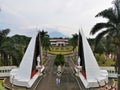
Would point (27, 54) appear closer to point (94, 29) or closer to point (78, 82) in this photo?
point (78, 82)

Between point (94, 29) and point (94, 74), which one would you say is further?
point (94, 74)

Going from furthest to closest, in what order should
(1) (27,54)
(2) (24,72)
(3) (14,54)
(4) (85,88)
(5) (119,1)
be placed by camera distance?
(3) (14,54), (1) (27,54), (2) (24,72), (4) (85,88), (5) (119,1)

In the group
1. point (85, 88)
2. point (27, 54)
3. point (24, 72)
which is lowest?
point (85, 88)

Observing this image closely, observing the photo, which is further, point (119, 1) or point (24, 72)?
point (24, 72)

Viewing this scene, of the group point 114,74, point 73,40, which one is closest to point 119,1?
point 114,74

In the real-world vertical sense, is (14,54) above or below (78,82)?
above

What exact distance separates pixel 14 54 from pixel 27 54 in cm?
613

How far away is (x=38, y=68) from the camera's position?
1868 inches

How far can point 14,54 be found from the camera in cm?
4531

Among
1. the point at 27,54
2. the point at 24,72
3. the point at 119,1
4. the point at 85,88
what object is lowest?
the point at 85,88

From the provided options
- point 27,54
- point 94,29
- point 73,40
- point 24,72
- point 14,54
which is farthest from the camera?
point 73,40

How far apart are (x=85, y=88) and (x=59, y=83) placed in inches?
195

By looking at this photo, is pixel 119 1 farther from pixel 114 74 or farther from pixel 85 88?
pixel 114 74

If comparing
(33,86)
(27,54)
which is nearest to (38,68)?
(27,54)
